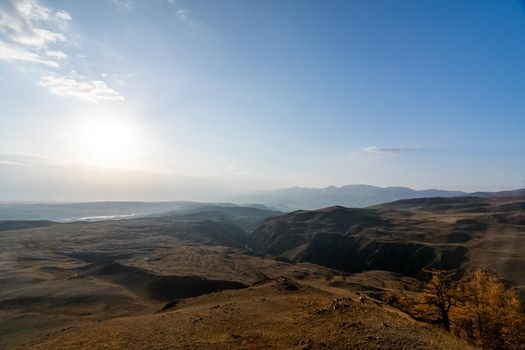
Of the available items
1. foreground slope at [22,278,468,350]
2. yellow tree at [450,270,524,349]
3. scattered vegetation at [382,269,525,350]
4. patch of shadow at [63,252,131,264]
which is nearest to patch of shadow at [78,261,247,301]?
foreground slope at [22,278,468,350]

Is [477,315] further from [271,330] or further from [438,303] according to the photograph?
[271,330]

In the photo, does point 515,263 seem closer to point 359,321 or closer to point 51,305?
point 359,321

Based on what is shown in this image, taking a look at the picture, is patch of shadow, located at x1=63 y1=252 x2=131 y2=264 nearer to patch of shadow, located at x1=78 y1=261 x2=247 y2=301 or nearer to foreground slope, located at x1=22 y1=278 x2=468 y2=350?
patch of shadow, located at x1=78 y1=261 x2=247 y2=301

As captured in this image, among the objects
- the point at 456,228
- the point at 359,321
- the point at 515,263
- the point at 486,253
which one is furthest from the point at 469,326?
the point at 456,228

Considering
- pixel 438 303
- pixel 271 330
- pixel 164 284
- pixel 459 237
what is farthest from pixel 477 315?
pixel 459 237

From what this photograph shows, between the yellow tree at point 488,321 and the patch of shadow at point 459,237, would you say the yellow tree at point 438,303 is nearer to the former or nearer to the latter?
the yellow tree at point 488,321

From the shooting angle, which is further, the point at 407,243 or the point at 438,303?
the point at 407,243

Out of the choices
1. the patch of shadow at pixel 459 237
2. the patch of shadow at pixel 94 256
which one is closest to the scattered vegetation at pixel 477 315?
the patch of shadow at pixel 459 237

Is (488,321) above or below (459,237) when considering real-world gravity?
above

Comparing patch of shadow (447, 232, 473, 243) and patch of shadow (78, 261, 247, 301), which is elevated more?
patch of shadow (447, 232, 473, 243)

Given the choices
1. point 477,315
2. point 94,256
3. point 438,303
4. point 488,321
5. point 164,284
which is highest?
point 438,303

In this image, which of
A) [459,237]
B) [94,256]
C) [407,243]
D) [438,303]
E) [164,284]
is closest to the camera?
[438,303]

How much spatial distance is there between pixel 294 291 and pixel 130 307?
2478 centimetres

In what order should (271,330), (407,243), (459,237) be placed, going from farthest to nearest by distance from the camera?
1. (407,243)
2. (459,237)
3. (271,330)
